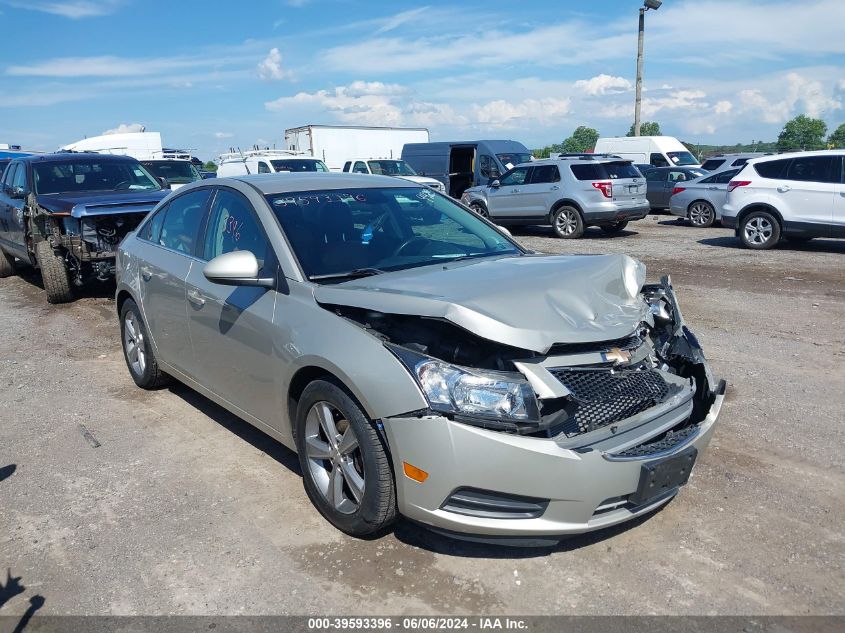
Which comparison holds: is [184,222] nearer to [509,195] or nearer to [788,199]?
[788,199]

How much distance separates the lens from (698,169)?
860 inches

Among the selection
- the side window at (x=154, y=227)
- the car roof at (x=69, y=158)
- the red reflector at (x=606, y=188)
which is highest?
the car roof at (x=69, y=158)

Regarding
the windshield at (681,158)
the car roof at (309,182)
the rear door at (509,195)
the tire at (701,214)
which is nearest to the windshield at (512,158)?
the windshield at (681,158)

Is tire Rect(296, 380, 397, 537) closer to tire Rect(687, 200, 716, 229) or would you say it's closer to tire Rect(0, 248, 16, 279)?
tire Rect(0, 248, 16, 279)

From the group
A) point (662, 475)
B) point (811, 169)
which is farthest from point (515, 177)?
point (662, 475)

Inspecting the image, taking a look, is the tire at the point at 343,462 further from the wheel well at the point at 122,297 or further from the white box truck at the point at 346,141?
the white box truck at the point at 346,141

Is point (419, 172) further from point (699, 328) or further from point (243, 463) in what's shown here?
point (243, 463)

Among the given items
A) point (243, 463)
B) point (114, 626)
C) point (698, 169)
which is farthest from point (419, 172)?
point (114, 626)

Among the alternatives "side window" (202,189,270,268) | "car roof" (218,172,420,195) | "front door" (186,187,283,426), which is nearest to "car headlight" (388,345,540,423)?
"front door" (186,187,283,426)

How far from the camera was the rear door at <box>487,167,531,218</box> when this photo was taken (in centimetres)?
1659

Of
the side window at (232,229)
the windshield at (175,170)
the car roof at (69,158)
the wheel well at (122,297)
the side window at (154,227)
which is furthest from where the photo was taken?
the windshield at (175,170)

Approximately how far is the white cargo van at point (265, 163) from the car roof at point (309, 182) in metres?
13.6

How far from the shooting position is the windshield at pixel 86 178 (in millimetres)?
9836

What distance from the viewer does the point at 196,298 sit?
175 inches
